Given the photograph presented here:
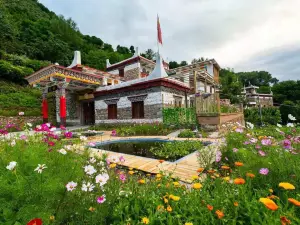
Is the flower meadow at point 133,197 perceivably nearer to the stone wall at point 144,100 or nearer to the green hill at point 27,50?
the stone wall at point 144,100

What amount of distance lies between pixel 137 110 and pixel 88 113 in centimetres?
672

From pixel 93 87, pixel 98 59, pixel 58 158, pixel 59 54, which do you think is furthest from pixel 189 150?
pixel 98 59

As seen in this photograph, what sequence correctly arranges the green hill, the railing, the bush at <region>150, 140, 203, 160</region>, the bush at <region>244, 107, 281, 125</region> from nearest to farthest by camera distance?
1. the bush at <region>150, 140, 203, 160</region>
2. the railing
3. the green hill
4. the bush at <region>244, 107, 281, 125</region>

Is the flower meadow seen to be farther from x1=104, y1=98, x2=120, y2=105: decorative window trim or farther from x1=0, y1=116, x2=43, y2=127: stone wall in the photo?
x1=0, y1=116, x2=43, y2=127: stone wall

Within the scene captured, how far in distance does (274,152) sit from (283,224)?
1.50 metres

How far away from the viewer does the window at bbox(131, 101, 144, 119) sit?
12.1m

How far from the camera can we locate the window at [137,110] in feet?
39.6

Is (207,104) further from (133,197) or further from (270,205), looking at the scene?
(270,205)

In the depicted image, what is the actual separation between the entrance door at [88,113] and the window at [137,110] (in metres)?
5.72

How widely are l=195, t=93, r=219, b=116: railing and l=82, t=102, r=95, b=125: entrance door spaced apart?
35.6 ft

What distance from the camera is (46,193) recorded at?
4.13 ft

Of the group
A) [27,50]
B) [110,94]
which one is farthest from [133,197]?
[27,50]

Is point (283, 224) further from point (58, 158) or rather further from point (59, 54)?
point (59, 54)

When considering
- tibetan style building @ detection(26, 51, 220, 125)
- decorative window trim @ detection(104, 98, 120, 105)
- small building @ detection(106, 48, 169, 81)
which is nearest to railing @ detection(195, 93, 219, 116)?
tibetan style building @ detection(26, 51, 220, 125)
